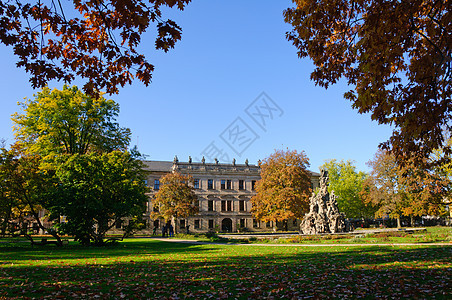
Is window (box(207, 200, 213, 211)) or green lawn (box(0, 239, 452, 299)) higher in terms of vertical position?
window (box(207, 200, 213, 211))

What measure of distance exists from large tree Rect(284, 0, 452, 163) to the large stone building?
51.6 metres

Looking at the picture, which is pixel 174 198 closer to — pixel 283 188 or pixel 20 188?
pixel 283 188

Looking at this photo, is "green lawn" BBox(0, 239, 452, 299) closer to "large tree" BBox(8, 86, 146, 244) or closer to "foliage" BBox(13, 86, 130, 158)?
"large tree" BBox(8, 86, 146, 244)

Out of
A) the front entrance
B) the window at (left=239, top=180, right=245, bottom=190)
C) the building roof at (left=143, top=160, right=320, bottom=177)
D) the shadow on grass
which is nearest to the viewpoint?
the shadow on grass

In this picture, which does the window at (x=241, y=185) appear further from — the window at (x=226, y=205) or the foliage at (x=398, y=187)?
the foliage at (x=398, y=187)

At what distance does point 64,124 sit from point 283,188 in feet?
98.6

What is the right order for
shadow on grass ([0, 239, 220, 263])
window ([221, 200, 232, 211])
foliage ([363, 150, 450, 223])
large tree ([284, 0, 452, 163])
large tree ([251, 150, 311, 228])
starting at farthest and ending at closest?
window ([221, 200, 232, 211]) → large tree ([251, 150, 311, 228]) → foliage ([363, 150, 450, 223]) → shadow on grass ([0, 239, 220, 263]) → large tree ([284, 0, 452, 163])

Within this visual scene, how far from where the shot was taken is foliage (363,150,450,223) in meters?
33.7

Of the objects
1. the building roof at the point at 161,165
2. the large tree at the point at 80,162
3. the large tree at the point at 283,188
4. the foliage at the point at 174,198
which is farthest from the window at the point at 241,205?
the large tree at the point at 80,162

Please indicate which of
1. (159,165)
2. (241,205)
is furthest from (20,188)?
(241,205)

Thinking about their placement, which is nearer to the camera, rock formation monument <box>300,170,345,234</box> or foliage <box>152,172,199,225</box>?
rock formation monument <box>300,170,345,234</box>

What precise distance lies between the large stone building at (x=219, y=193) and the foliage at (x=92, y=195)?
36.6 meters

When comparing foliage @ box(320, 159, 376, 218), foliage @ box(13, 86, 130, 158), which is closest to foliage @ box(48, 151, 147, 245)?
foliage @ box(13, 86, 130, 158)

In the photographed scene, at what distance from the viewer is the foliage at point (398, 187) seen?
110 feet
